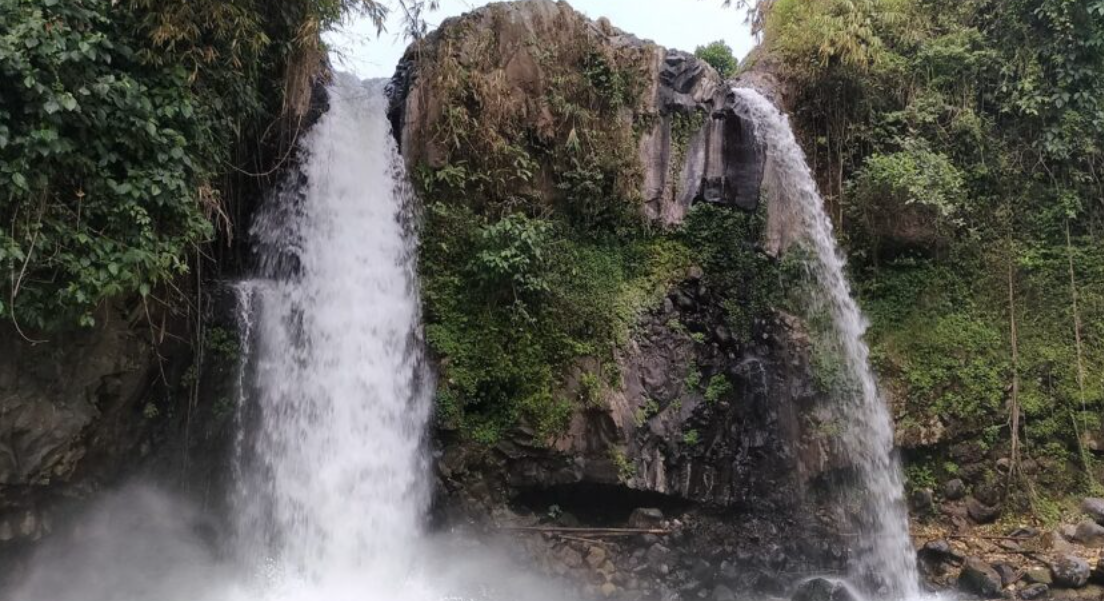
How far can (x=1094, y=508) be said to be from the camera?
9.27m

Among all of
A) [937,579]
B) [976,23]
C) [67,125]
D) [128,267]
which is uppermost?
[976,23]

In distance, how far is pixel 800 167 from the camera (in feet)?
36.0

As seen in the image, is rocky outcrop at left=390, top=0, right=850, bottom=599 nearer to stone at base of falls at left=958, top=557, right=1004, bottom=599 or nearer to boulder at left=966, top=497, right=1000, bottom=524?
stone at base of falls at left=958, top=557, right=1004, bottom=599

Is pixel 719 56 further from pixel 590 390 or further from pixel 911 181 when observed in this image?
pixel 590 390

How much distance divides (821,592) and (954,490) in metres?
3.04

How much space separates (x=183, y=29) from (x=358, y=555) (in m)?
5.72

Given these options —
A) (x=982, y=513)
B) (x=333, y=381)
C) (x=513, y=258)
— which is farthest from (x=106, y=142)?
(x=982, y=513)

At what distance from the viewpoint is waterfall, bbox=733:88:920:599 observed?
8.90 metres

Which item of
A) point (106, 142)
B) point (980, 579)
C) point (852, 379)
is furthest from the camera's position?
point (852, 379)

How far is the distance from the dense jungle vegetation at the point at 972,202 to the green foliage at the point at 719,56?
269 inches

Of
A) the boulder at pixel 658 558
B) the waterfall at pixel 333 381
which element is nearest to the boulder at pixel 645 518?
the boulder at pixel 658 558

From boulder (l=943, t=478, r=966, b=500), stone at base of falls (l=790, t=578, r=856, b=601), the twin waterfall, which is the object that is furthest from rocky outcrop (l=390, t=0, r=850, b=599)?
boulder (l=943, t=478, r=966, b=500)

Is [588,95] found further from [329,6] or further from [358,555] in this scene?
[358,555]

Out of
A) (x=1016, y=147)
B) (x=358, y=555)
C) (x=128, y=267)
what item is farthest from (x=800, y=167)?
(x=128, y=267)
